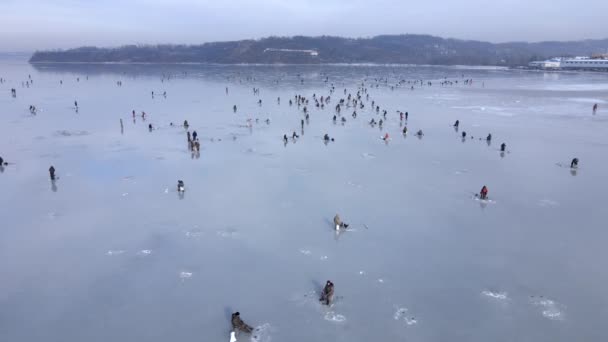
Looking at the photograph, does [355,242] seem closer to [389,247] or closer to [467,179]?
[389,247]

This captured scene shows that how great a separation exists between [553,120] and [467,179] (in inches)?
862

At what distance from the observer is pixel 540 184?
66.8ft

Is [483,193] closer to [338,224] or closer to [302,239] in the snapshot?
[338,224]

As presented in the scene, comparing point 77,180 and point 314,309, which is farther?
point 77,180

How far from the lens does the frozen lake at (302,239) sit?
34.9ft

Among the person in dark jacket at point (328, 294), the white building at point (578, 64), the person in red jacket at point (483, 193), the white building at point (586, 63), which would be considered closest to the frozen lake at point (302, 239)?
the person in dark jacket at point (328, 294)

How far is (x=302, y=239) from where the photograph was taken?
585 inches

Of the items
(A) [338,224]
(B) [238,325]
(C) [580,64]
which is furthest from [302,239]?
(C) [580,64]

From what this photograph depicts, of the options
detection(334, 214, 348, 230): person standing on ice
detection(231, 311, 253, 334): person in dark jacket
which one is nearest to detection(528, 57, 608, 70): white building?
detection(334, 214, 348, 230): person standing on ice

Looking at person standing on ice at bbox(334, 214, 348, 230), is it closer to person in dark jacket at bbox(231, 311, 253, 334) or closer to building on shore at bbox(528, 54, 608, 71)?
person in dark jacket at bbox(231, 311, 253, 334)

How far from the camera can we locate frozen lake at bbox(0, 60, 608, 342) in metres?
10.6

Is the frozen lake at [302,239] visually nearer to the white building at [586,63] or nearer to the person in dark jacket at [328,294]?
the person in dark jacket at [328,294]

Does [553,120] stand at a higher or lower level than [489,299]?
higher

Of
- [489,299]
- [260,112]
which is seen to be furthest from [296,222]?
[260,112]
